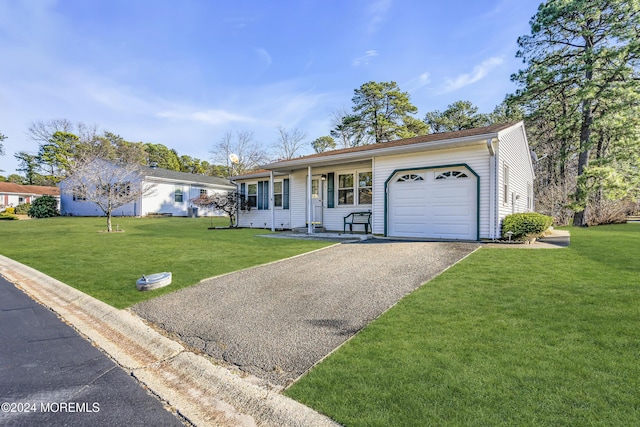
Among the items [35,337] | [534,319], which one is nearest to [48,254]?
[35,337]

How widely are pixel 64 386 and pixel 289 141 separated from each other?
35.6 meters

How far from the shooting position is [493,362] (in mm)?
2455

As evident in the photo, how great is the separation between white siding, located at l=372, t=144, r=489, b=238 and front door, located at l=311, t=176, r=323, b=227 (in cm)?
312

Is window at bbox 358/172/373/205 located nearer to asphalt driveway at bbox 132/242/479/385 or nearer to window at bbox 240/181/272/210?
window at bbox 240/181/272/210

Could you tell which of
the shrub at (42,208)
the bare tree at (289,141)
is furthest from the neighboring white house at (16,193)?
the bare tree at (289,141)

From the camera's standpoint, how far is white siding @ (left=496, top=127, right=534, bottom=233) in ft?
30.0

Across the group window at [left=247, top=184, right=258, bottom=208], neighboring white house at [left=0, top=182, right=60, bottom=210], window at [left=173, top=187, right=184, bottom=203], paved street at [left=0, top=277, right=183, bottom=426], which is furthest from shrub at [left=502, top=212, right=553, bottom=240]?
neighboring white house at [left=0, top=182, right=60, bottom=210]

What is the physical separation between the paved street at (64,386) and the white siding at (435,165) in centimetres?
880

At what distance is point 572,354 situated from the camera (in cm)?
253

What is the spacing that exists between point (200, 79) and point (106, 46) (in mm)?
4357

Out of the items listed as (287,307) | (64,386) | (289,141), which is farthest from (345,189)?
(289,141)

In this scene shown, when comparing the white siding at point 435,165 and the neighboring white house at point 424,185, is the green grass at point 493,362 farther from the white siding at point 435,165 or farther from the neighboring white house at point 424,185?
the neighboring white house at point 424,185

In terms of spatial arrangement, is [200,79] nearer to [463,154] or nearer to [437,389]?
[463,154]

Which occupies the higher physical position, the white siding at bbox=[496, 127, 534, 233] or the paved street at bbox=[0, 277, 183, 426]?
the white siding at bbox=[496, 127, 534, 233]
